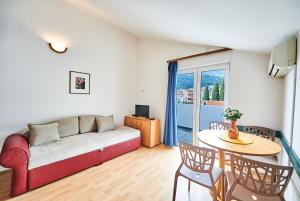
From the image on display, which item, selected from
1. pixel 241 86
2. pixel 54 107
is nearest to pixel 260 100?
pixel 241 86

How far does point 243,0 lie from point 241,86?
1934 millimetres

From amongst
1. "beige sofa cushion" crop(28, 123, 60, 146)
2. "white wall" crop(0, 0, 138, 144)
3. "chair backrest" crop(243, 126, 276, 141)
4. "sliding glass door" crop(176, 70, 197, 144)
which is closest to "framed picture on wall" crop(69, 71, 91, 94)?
"white wall" crop(0, 0, 138, 144)

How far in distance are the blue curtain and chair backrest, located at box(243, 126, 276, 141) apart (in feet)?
5.12

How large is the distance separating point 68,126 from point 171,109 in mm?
2325

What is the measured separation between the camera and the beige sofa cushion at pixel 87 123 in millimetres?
3225

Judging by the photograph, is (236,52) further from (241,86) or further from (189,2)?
(189,2)

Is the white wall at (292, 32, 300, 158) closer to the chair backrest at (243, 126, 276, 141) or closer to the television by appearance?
the chair backrest at (243, 126, 276, 141)

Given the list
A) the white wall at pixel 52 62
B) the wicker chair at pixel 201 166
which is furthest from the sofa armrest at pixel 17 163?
the wicker chair at pixel 201 166

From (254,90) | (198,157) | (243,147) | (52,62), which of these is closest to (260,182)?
(243,147)

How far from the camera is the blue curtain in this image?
3711 mm

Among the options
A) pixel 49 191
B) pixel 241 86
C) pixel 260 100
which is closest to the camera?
pixel 49 191

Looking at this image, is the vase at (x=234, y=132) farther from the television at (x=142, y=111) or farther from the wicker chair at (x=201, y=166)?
the television at (x=142, y=111)

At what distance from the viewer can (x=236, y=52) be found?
286 cm

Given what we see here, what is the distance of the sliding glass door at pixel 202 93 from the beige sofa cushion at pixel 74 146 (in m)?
1.51
